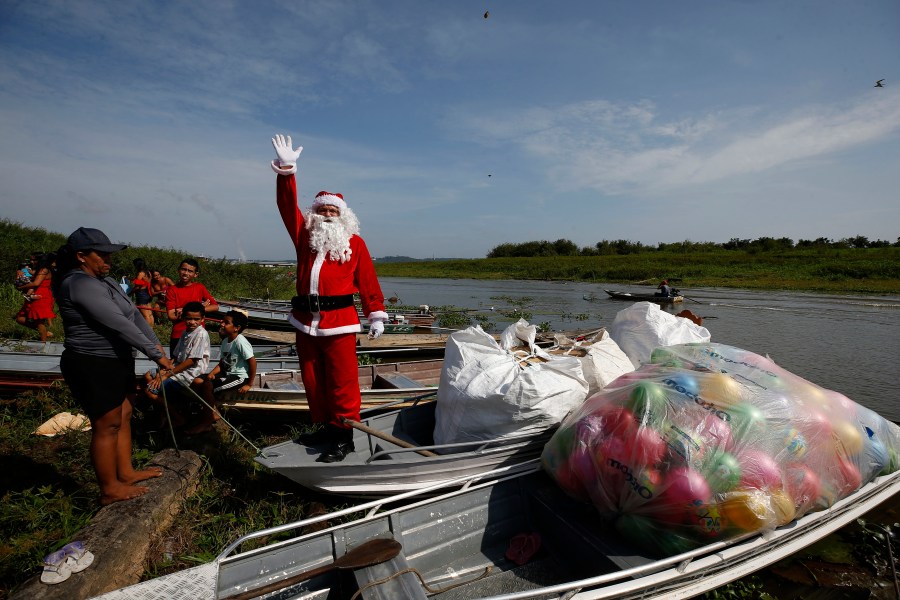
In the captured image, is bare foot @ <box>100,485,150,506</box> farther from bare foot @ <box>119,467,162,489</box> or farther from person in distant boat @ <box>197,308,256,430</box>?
person in distant boat @ <box>197,308,256,430</box>

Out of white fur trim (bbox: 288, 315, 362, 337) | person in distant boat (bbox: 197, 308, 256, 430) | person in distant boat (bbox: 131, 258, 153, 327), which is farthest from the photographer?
person in distant boat (bbox: 131, 258, 153, 327)

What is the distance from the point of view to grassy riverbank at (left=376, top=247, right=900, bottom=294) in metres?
28.0

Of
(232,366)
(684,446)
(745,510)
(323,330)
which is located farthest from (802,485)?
(232,366)

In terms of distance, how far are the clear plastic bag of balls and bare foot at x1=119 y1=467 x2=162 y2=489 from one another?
9.73 ft

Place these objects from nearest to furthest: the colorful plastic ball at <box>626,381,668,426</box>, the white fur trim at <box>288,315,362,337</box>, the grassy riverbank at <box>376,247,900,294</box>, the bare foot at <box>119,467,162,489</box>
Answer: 1. the colorful plastic ball at <box>626,381,668,426</box>
2. the bare foot at <box>119,467,162,489</box>
3. the white fur trim at <box>288,315,362,337</box>
4. the grassy riverbank at <box>376,247,900,294</box>

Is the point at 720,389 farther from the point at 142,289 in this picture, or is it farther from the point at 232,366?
the point at 142,289

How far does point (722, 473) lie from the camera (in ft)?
8.72

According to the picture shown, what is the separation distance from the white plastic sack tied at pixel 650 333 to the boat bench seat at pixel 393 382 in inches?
108

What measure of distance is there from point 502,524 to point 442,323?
13516mm

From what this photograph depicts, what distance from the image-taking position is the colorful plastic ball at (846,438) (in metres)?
3.05

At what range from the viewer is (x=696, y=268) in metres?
38.4

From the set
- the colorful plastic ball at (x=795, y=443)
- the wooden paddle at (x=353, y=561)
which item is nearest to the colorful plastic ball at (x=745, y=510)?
the colorful plastic ball at (x=795, y=443)

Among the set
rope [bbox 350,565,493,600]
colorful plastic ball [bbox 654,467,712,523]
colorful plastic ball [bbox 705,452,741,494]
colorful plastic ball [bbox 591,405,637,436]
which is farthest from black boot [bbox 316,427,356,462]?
colorful plastic ball [bbox 705,452,741,494]

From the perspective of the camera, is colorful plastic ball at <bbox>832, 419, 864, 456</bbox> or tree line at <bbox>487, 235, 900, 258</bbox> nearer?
colorful plastic ball at <bbox>832, 419, 864, 456</bbox>
